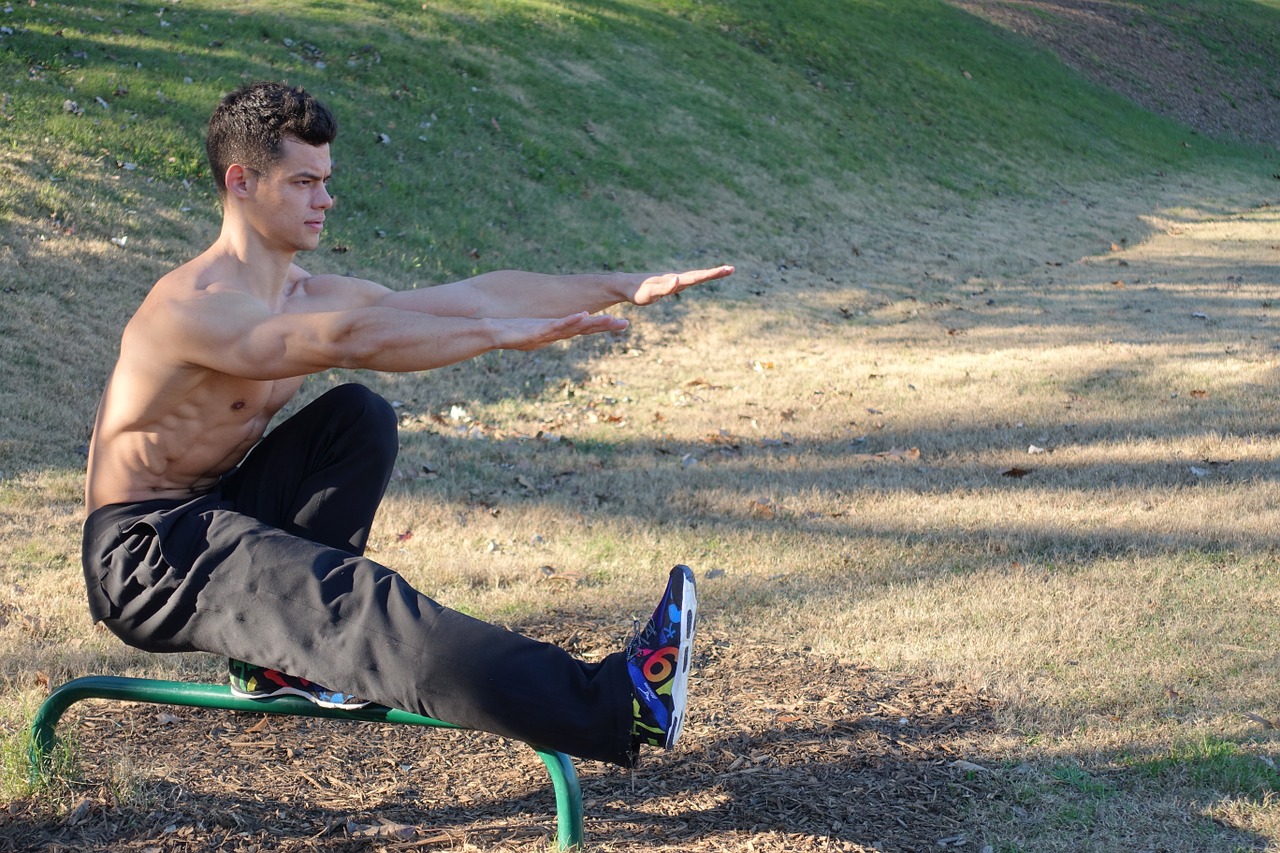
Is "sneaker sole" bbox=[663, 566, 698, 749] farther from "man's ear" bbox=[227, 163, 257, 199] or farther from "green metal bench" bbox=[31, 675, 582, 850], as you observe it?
"man's ear" bbox=[227, 163, 257, 199]

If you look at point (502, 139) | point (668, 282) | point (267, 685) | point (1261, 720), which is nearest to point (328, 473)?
point (267, 685)

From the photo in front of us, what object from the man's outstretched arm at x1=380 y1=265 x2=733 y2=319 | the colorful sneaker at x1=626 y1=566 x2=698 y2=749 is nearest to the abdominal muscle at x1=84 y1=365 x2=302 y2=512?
the man's outstretched arm at x1=380 y1=265 x2=733 y2=319

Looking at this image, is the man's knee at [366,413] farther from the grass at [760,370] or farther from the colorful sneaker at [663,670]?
the grass at [760,370]

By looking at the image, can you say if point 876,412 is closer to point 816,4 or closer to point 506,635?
point 506,635

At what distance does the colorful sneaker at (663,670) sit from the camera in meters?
2.88

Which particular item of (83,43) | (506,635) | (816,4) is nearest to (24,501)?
(506,635)

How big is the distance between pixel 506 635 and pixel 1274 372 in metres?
8.04

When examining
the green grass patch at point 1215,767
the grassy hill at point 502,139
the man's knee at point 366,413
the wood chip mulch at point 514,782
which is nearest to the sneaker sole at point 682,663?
the wood chip mulch at point 514,782

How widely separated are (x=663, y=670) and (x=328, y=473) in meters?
1.21

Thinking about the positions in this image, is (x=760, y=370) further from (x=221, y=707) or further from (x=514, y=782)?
(x=221, y=707)

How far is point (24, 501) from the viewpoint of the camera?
6.12 m

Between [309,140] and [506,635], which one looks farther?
[309,140]

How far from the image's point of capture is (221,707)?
327cm

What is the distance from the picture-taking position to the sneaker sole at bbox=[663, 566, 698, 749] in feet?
9.50
